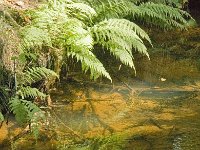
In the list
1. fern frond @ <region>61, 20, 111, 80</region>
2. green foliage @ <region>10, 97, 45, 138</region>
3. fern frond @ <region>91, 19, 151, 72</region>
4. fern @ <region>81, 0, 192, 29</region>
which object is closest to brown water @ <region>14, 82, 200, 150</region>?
green foliage @ <region>10, 97, 45, 138</region>

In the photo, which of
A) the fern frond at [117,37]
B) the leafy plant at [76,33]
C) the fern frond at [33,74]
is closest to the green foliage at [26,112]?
the fern frond at [33,74]

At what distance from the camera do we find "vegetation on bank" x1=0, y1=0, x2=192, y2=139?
365 cm

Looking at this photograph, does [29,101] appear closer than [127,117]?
Yes

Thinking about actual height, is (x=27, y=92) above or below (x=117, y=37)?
below

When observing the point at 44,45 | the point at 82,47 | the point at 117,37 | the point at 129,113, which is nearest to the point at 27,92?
the point at 44,45

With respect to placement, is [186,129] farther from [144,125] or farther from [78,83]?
[78,83]

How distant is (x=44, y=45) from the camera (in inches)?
157

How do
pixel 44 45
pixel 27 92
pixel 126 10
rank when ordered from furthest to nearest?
pixel 126 10 < pixel 44 45 < pixel 27 92

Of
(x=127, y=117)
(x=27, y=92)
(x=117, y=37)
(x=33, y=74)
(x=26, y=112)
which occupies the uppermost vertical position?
(x=117, y=37)

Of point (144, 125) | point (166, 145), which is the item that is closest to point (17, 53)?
point (144, 125)

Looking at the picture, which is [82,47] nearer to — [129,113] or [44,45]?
[44,45]

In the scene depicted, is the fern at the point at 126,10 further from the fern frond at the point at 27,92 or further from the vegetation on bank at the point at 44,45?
the fern frond at the point at 27,92

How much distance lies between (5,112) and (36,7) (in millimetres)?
1421

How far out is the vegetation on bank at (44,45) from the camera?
3.65 m
